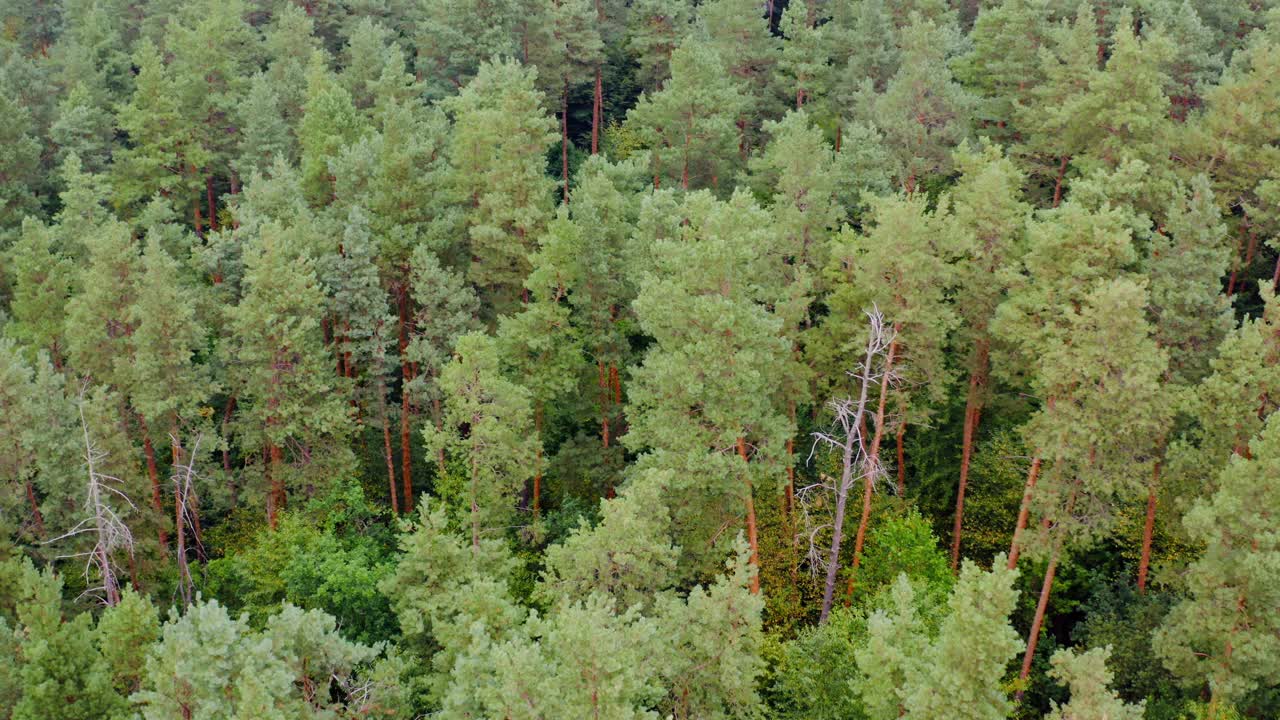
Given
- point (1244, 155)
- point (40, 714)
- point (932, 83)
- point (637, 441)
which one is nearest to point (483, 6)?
point (932, 83)

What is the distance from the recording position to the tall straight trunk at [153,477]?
3359 centimetres

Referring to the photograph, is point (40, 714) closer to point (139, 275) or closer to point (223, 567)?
point (223, 567)

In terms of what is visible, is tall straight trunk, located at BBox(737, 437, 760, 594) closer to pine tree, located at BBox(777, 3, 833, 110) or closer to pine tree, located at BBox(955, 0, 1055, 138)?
pine tree, located at BBox(955, 0, 1055, 138)

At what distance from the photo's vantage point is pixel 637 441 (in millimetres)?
29234

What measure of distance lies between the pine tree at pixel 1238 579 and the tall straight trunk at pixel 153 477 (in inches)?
1187

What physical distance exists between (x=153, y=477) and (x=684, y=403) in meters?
18.8

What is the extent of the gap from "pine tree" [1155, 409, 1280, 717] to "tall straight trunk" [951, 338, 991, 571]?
787cm

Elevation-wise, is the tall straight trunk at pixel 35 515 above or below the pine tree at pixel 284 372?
below

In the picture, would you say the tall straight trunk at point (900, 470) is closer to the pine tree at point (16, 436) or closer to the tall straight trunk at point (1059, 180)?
the tall straight trunk at point (1059, 180)

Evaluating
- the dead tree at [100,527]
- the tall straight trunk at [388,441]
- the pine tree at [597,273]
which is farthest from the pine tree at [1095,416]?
the dead tree at [100,527]

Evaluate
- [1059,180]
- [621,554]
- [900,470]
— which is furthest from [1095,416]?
[1059,180]

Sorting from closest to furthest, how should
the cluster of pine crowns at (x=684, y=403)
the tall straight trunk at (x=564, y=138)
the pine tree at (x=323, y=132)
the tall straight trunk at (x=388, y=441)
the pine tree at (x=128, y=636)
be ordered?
the cluster of pine crowns at (x=684, y=403) < the pine tree at (x=128, y=636) < the tall straight trunk at (x=388, y=441) < the pine tree at (x=323, y=132) < the tall straight trunk at (x=564, y=138)

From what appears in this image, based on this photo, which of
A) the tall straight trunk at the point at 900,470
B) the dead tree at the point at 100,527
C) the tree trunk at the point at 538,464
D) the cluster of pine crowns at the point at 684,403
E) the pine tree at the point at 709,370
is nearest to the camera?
the dead tree at the point at 100,527

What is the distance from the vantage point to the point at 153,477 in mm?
34562
